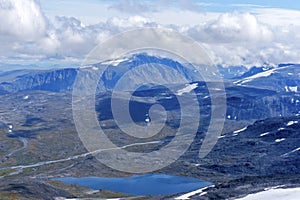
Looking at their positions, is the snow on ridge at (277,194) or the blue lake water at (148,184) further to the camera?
the blue lake water at (148,184)

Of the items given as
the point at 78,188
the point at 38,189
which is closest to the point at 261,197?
the point at 38,189

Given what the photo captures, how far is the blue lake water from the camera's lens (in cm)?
16771

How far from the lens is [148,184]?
594 ft

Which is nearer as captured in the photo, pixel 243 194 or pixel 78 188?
pixel 243 194

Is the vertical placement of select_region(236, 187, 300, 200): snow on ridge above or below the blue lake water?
below

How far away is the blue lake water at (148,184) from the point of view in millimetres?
167712

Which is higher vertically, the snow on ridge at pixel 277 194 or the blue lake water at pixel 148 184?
the blue lake water at pixel 148 184

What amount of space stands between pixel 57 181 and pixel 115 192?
3689cm

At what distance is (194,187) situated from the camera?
6649 inches

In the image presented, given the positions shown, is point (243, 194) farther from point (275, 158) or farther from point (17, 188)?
point (275, 158)

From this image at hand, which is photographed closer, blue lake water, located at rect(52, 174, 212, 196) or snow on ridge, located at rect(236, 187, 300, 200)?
snow on ridge, located at rect(236, 187, 300, 200)

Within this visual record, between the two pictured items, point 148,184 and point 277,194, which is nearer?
point 277,194

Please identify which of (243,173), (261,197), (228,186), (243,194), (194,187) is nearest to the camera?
(261,197)

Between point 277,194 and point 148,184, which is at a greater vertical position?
point 148,184
